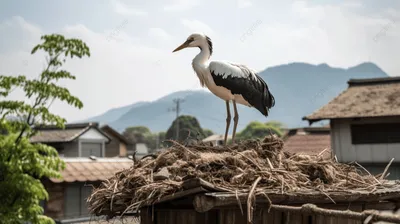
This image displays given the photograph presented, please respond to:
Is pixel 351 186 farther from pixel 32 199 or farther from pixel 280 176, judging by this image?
pixel 32 199

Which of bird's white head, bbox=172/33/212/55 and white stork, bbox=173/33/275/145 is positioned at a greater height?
bird's white head, bbox=172/33/212/55

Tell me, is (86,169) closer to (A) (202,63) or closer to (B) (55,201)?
(B) (55,201)

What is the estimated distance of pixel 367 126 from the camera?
70.4 ft

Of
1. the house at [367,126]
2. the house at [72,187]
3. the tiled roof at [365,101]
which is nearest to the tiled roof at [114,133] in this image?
the house at [72,187]

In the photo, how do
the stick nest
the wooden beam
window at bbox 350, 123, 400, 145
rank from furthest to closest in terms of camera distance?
window at bbox 350, 123, 400, 145 → the stick nest → the wooden beam

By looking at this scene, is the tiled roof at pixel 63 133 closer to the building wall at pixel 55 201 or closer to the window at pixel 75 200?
the window at pixel 75 200

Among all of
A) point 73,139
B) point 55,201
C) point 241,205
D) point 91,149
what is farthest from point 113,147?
point 241,205

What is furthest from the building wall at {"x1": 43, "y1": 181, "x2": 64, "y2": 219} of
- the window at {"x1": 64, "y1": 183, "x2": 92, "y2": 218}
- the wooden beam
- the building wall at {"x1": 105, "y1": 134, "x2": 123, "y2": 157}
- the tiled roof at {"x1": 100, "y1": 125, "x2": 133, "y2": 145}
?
the building wall at {"x1": 105, "y1": 134, "x2": 123, "y2": 157}

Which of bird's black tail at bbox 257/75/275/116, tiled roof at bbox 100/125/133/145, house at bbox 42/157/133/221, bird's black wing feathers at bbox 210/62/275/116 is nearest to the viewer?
bird's black wing feathers at bbox 210/62/275/116

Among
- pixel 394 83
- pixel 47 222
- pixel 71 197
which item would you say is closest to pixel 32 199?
pixel 47 222

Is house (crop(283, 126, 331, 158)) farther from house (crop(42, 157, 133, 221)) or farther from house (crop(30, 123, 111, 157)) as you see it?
house (crop(42, 157, 133, 221))

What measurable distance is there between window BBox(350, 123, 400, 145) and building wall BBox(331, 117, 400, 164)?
0.18 meters

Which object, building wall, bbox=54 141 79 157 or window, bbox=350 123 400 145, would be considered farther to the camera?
building wall, bbox=54 141 79 157

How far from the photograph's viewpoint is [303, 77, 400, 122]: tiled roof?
20.8 meters
